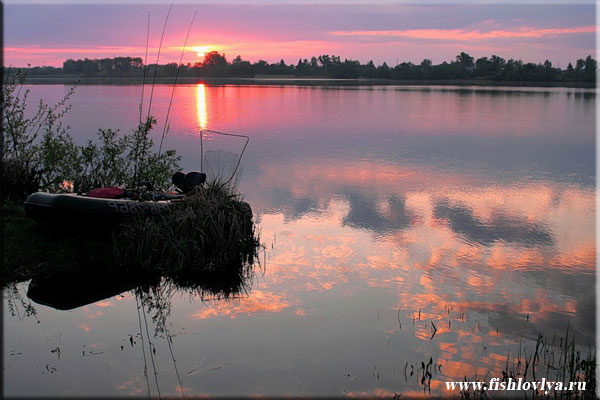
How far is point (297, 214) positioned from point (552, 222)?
11.6 feet

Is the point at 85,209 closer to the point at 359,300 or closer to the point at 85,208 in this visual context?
the point at 85,208

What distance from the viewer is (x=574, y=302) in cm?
567

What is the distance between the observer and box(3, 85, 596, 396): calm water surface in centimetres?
425

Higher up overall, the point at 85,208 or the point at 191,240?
the point at 85,208

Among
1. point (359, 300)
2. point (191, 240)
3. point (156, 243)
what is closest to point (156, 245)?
point (156, 243)

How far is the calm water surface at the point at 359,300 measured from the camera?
13.9 ft

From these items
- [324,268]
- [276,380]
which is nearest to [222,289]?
[324,268]

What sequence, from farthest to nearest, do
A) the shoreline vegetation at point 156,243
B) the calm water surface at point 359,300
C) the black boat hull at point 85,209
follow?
the black boat hull at point 85,209
the shoreline vegetation at point 156,243
the calm water surface at point 359,300

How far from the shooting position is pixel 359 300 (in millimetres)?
5621

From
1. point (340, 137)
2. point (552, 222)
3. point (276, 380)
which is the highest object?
point (340, 137)

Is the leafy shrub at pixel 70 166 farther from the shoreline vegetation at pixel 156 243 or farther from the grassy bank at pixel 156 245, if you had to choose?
the grassy bank at pixel 156 245

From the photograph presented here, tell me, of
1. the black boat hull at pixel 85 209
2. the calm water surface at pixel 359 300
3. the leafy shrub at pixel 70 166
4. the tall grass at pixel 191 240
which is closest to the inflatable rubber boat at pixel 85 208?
the black boat hull at pixel 85 209

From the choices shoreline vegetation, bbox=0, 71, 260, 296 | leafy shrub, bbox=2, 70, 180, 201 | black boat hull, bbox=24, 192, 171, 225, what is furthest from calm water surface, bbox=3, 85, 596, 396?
leafy shrub, bbox=2, 70, 180, 201

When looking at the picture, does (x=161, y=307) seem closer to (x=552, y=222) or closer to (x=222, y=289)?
(x=222, y=289)
